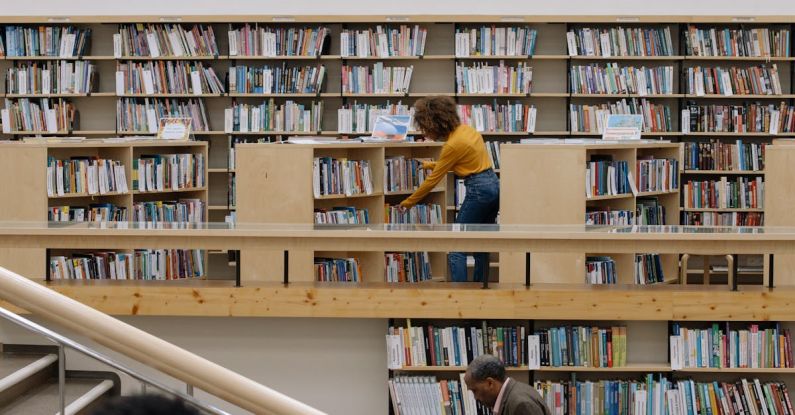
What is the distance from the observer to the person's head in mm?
7145

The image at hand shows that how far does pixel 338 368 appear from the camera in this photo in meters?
5.62

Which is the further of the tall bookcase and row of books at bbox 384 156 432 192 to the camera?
row of books at bbox 384 156 432 192

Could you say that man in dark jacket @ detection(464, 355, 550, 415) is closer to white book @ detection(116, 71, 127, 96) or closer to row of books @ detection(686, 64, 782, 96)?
row of books @ detection(686, 64, 782, 96)

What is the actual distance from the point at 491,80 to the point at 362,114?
4.08 feet

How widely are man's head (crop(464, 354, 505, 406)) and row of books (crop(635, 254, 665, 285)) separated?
4.56 metres

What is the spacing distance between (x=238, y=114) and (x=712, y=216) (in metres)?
4.58

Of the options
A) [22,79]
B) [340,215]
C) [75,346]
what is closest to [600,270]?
[340,215]

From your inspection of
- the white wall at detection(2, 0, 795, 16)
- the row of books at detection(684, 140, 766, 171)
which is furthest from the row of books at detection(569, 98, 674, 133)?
the white wall at detection(2, 0, 795, 16)

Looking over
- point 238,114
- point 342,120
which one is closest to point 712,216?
point 342,120

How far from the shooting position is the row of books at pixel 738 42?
10469 millimetres

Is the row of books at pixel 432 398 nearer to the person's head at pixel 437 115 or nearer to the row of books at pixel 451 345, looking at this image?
the row of books at pixel 451 345

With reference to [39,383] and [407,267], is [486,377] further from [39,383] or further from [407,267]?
[407,267]

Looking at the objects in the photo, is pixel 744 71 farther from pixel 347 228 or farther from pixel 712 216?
pixel 347 228

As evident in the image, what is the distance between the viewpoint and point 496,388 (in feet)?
15.5
